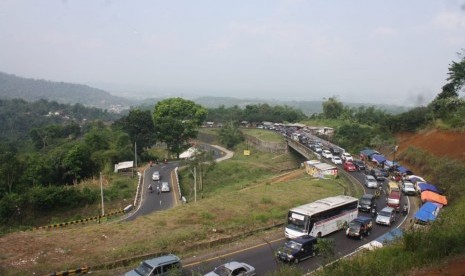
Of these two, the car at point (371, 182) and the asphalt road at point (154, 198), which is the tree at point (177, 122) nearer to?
the asphalt road at point (154, 198)

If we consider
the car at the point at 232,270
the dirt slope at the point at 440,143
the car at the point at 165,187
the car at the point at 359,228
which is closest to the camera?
the car at the point at 232,270

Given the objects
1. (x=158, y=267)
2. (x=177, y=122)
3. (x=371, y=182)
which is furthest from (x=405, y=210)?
(x=177, y=122)

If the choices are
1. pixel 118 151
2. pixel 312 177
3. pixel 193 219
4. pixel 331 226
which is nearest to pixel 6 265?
pixel 193 219

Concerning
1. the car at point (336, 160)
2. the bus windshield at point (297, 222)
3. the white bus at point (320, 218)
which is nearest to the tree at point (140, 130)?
the car at point (336, 160)

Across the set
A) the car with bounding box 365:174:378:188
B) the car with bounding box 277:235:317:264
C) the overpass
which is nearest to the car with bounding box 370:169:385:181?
the car with bounding box 365:174:378:188

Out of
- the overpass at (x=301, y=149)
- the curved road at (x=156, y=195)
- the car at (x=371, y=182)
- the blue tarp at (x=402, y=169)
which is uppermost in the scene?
the car at (x=371, y=182)

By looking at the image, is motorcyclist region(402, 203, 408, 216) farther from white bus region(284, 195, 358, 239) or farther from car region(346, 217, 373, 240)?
car region(346, 217, 373, 240)
